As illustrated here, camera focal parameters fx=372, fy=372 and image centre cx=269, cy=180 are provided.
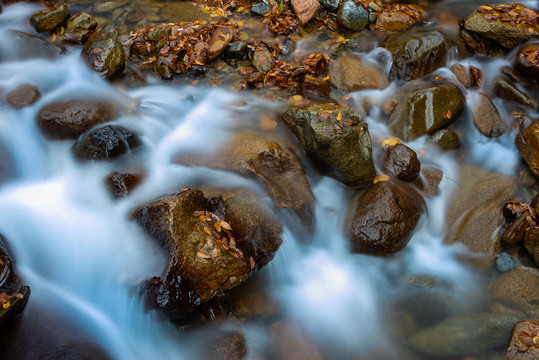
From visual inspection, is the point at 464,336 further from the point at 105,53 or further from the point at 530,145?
the point at 105,53

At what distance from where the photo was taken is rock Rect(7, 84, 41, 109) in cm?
634

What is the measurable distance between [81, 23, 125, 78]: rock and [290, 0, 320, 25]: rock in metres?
3.85

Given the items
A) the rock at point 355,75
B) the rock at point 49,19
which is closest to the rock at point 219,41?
the rock at point 355,75

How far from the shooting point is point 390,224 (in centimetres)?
524

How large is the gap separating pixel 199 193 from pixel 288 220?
1330 mm

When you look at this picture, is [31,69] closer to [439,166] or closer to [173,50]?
[173,50]

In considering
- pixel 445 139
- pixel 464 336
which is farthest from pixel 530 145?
pixel 464 336

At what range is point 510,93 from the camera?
7.12 m

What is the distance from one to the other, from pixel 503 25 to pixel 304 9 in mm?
4066

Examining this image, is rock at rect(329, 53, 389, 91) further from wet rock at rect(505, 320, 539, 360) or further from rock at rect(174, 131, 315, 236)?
wet rock at rect(505, 320, 539, 360)

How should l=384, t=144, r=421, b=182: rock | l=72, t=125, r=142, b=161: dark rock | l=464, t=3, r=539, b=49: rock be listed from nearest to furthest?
l=72, t=125, r=142, b=161: dark rock
l=384, t=144, r=421, b=182: rock
l=464, t=3, r=539, b=49: rock

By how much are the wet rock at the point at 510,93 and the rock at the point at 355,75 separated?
2127 millimetres

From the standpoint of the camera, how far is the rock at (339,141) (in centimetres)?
529

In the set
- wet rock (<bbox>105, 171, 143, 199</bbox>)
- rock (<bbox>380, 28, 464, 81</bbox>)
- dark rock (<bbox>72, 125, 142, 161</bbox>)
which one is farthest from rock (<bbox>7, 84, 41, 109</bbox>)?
rock (<bbox>380, 28, 464, 81</bbox>)
